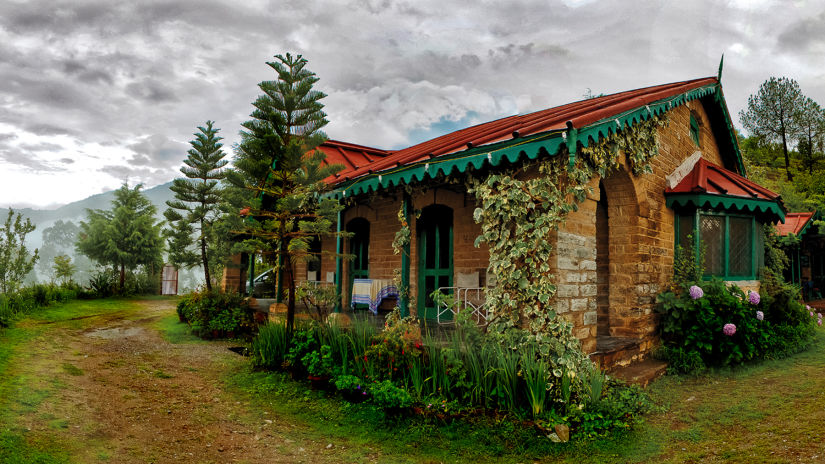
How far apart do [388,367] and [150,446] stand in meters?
2.36

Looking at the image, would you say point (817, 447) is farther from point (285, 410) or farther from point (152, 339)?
point (152, 339)

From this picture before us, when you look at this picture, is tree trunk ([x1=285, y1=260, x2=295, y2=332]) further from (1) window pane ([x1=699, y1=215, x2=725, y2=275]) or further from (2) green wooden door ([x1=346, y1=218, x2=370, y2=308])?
(1) window pane ([x1=699, y1=215, x2=725, y2=275])

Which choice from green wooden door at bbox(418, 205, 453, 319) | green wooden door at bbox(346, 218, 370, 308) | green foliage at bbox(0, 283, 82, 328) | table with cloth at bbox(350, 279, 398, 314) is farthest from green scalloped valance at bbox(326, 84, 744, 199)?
green foliage at bbox(0, 283, 82, 328)

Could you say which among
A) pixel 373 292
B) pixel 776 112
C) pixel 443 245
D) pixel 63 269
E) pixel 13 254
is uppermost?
pixel 776 112

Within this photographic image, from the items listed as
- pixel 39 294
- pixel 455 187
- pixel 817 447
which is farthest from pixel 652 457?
pixel 39 294

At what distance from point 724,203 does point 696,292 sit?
1.72 m

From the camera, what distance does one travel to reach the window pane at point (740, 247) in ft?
26.7

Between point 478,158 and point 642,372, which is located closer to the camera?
point 478,158

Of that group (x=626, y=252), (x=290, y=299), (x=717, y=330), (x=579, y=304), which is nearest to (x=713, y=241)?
(x=717, y=330)

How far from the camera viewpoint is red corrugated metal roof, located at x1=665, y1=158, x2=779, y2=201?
7707mm

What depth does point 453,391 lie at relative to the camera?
186 inches

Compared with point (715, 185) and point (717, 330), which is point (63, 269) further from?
point (715, 185)

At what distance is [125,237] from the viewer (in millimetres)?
20672

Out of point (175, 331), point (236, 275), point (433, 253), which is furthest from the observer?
point (236, 275)
